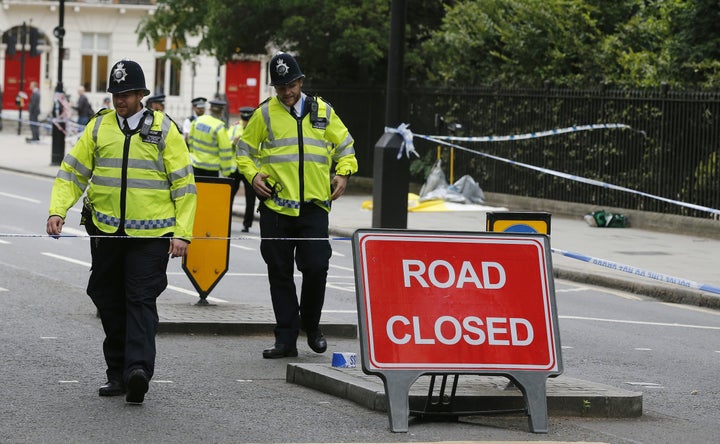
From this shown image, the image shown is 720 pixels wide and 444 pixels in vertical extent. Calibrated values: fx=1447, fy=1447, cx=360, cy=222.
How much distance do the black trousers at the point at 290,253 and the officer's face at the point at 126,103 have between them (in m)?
1.66

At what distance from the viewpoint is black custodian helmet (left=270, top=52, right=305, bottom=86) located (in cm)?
933

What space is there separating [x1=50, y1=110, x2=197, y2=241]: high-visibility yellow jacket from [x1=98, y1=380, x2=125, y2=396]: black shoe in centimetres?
84

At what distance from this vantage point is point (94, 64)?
64.6 metres

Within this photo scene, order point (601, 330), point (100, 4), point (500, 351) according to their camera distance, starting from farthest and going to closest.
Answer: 1. point (100, 4)
2. point (601, 330)
3. point (500, 351)

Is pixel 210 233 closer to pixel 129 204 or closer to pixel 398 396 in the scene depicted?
pixel 129 204

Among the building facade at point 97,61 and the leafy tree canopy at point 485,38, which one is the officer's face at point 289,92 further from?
the building facade at point 97,61

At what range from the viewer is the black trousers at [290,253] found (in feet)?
30.9

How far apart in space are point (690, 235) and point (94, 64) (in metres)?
47.3

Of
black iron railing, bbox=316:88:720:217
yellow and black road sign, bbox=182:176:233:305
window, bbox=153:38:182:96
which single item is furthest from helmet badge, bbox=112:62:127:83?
window, bbox=153:38:182:96

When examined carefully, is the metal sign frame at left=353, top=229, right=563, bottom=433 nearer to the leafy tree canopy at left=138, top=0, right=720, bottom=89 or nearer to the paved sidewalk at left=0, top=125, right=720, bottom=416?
the paved sidewalk at left=0, top=125, right=720, bottom=416

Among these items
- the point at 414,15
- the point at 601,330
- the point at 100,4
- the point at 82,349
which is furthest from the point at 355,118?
the point at 100,4

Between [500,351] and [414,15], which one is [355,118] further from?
[500,351]

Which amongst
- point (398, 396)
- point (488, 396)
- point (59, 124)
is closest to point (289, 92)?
point (488, 396)

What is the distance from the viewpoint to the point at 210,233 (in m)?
11.5
